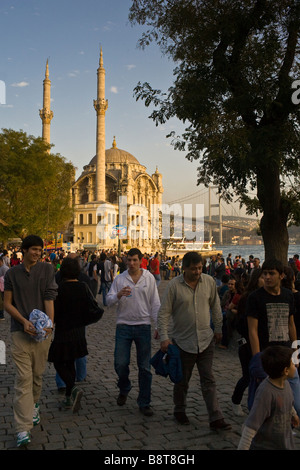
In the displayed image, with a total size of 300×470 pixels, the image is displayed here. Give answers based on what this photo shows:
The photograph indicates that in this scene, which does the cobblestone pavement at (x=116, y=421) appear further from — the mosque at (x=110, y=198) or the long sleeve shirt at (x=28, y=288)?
the mosque at (x=110, y=198)

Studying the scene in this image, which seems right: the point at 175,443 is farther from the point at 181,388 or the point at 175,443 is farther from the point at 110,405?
the point at 110,405

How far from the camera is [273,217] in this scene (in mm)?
10328

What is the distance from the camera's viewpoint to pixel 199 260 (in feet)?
15.2

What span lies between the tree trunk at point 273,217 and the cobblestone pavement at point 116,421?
154 inches

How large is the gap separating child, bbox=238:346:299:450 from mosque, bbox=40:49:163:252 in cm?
5436

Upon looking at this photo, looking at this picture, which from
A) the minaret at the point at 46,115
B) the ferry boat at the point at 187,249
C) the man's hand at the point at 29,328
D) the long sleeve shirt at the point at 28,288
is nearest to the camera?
the man's hand at the point at 29,328

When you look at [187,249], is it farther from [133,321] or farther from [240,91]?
[133,321]

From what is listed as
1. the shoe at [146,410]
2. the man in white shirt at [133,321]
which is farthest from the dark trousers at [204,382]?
the man in white shirt at [133,321]

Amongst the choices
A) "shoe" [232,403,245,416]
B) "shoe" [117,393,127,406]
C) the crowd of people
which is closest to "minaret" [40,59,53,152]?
the crowd of people

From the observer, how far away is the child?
9.76ft

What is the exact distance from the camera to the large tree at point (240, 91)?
30.6 ft

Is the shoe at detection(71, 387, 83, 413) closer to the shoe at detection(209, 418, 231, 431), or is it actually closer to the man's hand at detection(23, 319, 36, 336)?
the man's hand at detection(23, 319, 36, 336)

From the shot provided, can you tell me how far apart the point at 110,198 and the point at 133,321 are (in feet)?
287

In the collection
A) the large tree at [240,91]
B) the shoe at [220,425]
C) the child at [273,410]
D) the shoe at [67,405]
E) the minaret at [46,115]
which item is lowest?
the shoe at [67,405]
